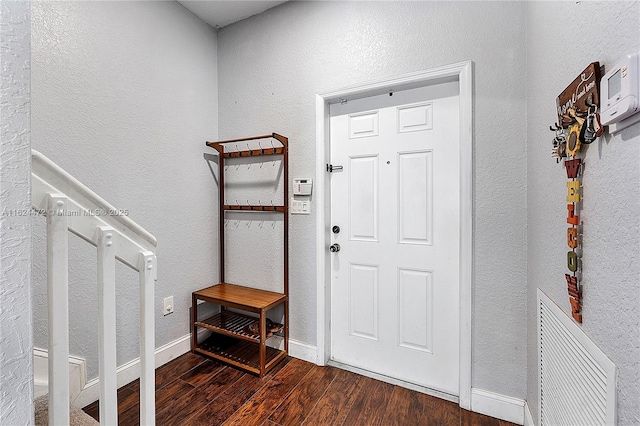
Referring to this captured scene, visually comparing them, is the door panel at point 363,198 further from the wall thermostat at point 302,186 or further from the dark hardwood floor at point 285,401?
the dark hardwood floor at point 285,401

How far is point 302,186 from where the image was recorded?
2215mm

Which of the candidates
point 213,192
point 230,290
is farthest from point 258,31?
point 230,290

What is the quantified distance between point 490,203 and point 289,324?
168 centimetres

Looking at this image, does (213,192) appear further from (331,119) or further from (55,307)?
(55,307)

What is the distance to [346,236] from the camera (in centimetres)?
218

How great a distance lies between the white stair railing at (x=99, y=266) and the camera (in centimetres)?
87

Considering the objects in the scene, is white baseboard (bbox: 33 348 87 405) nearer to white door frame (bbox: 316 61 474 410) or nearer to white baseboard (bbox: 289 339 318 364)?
white baseboard (bbox: 289 339 318 364)

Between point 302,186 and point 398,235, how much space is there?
791 mm

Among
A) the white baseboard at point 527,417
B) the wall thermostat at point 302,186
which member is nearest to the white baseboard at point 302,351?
the wall thermostat at point 302,186

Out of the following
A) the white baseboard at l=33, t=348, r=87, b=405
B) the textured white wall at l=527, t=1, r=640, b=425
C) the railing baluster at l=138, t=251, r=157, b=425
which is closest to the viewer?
the textured white wall at l=527, t=1, r=640, b=425

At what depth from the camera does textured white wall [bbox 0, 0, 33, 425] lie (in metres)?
0.50

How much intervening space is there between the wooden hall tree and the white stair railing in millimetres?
958

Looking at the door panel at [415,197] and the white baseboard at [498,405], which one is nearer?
the white baseboard at [498,405]

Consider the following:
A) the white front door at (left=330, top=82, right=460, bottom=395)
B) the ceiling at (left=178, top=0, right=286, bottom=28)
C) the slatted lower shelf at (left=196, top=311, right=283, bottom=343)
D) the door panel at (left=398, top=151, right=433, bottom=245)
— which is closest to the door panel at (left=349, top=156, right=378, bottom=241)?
the white front door at (left=330, top=82, right=460, bottom=395)
